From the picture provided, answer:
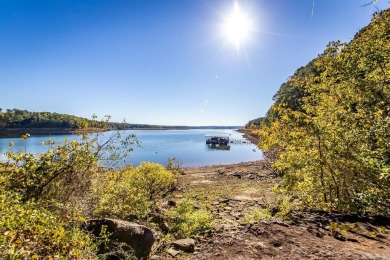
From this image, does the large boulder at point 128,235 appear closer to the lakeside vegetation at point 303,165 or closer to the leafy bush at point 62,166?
the lakeside vegetation at point 303,165

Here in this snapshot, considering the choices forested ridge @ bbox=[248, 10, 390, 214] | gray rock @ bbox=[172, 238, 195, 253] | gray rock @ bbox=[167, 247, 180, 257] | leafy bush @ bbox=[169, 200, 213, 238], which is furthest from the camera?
leafy bush @ bbox=[169, 200, 213, 238]

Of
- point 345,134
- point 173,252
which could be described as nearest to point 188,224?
point 173,252

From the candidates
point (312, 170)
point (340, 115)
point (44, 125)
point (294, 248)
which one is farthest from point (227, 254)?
point (44, 125)

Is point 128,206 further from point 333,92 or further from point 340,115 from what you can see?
point 333,92

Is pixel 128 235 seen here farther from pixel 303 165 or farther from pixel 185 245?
pixel 303 165

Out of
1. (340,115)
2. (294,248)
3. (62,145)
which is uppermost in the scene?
(340,115)

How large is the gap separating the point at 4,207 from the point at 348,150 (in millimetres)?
6941

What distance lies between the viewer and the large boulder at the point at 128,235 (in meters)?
6.26

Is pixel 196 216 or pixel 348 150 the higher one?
pixel 348 150

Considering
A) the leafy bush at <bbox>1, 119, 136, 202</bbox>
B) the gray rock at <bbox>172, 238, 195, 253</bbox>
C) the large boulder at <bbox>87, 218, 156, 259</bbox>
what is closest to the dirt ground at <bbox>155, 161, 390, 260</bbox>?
the large boulder at <bbox>87, 218, 156, 259</bbox>

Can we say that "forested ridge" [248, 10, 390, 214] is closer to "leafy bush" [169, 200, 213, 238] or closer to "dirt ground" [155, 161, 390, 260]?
"dirt ground" [155, 161, 390, 260]

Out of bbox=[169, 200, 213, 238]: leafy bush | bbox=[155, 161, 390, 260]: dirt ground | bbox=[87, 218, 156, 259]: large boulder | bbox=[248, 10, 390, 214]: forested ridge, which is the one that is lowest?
bbox=[169, 200, 213, 238]: leafy bush

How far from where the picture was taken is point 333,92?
718cm

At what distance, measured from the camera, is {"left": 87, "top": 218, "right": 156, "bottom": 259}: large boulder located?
6258 mm
